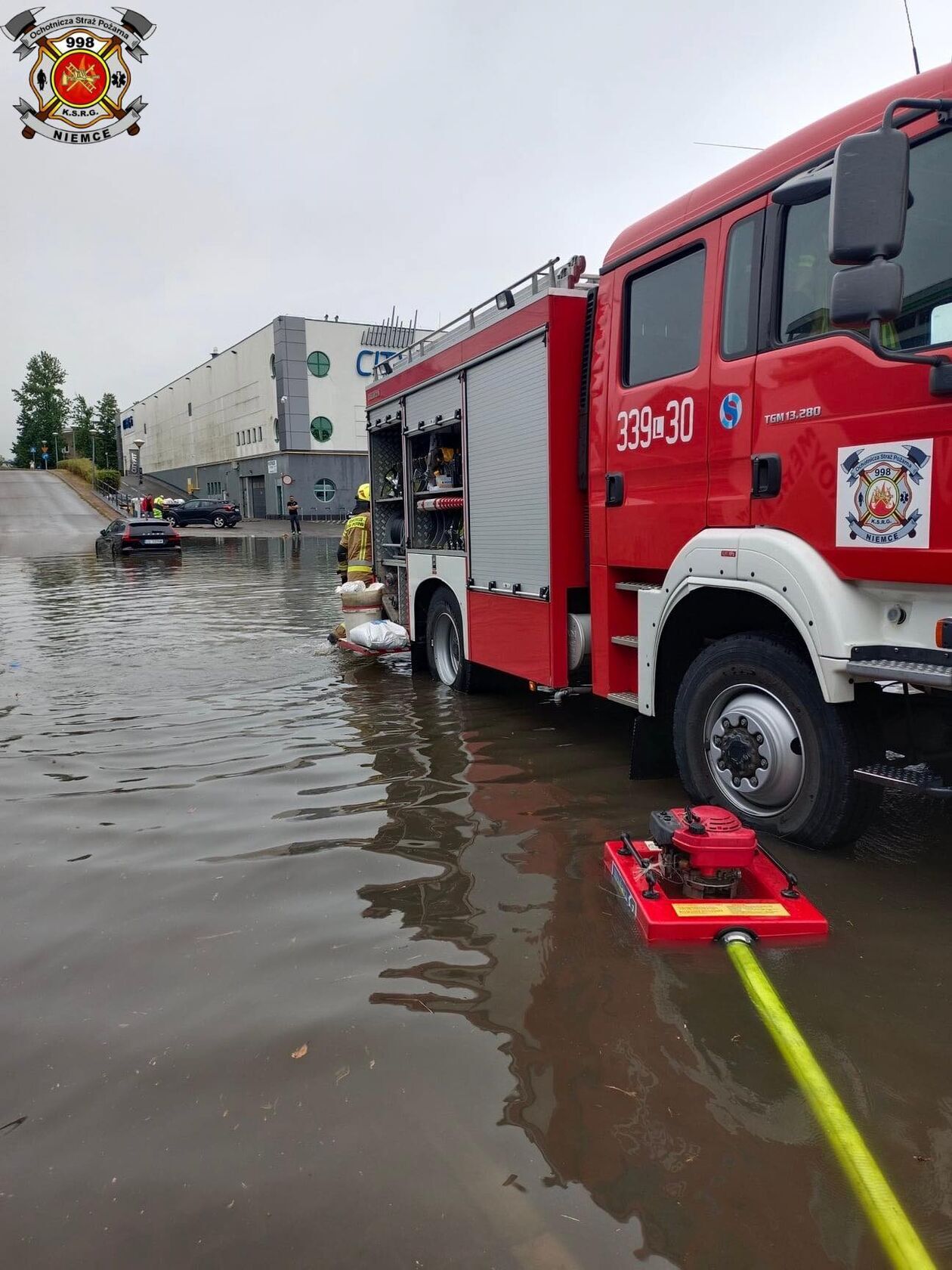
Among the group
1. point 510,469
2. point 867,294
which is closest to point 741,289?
point 867,294

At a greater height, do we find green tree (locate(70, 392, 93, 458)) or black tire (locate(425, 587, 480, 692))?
green tree (locate(70, 392, 93, 458))

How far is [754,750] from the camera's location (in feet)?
13.2

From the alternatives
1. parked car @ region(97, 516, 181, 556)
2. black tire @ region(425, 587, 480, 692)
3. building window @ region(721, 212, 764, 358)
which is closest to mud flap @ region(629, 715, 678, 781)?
building window @ region(721, 212, 764, 358)

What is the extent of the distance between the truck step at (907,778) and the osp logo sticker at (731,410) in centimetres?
158

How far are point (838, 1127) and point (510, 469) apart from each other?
456cm

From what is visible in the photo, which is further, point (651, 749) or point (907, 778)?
point (651, 749)

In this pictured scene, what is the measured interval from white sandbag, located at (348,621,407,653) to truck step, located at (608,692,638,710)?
168 inches

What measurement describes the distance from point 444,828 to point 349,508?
156ft

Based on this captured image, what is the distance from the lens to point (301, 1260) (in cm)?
196

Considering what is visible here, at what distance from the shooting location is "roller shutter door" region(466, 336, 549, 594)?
5699 mm

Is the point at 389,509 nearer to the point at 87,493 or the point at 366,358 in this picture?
the point at 366,358

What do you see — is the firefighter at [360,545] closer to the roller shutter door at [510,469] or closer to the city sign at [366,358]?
the roller shutter door at [510,469]

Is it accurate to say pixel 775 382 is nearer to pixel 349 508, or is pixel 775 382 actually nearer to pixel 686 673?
pixel 686 673

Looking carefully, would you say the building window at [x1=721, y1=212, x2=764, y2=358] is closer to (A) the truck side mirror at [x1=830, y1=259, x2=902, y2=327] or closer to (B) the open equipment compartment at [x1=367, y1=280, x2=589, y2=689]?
(A) the truck side mirror at [x1=830, y1=259, x2=902, y2=327]
